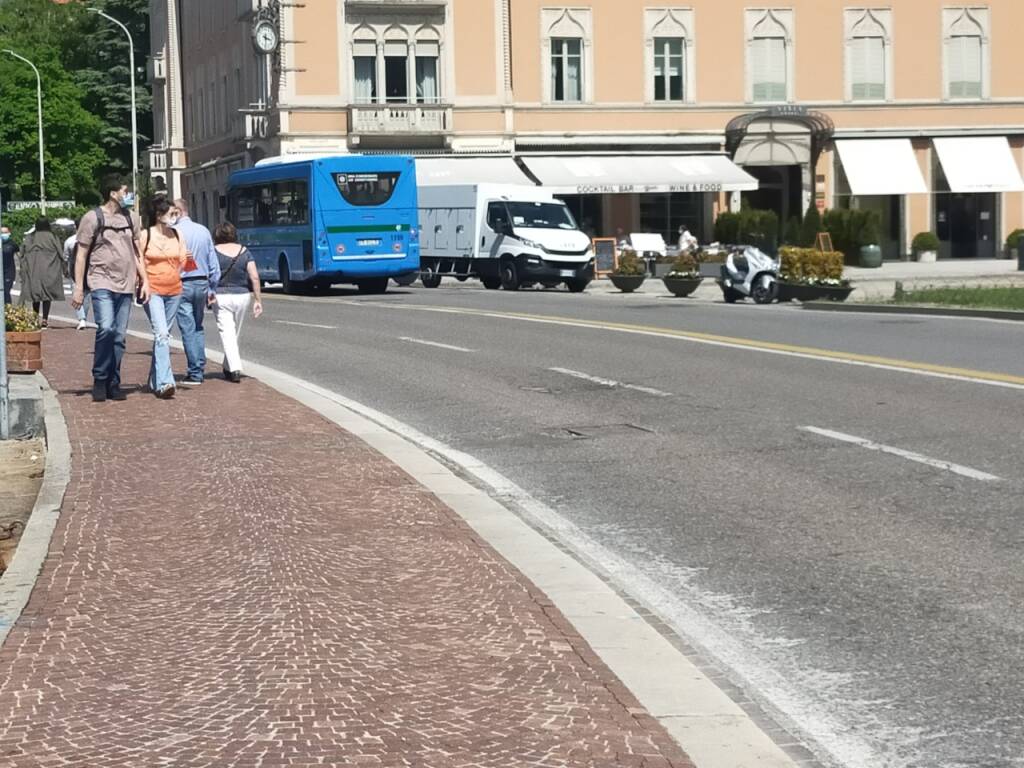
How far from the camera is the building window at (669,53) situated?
64438mm

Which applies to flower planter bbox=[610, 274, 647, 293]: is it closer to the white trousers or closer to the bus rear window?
the bus rear window

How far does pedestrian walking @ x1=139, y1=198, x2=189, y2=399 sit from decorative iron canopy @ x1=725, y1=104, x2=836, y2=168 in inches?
1870

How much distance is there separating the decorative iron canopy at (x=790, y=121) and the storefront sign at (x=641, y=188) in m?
2.82

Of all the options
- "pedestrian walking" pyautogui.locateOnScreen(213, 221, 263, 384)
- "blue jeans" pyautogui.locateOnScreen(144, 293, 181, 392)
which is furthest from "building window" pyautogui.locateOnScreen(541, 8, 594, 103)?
"blue jeans" pyautogui.locateOnScreen(144, 293, 181, 392)

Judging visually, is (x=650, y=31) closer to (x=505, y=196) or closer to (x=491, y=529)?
(x=505, y=196)


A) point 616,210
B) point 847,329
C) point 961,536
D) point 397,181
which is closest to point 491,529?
point 961,536

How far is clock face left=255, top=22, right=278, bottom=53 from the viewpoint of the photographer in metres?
62.1

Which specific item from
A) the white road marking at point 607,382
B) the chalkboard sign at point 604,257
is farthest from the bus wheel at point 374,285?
the white road marking at point 607,382

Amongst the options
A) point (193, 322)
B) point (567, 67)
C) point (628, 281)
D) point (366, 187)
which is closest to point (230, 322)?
point (193, 322)

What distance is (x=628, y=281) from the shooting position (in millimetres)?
45188

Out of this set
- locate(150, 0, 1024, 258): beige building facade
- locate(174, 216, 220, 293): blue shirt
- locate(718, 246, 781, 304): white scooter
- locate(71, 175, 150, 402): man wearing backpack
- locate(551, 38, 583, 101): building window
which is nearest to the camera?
locate(71, 175, 150, 402): man wearing backpack

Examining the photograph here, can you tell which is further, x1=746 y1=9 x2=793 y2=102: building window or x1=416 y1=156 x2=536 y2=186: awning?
x1=746 y1=9 x2=793 y2=102: building window

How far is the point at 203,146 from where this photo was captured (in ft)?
253

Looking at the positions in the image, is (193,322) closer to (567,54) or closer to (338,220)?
(338,220)
